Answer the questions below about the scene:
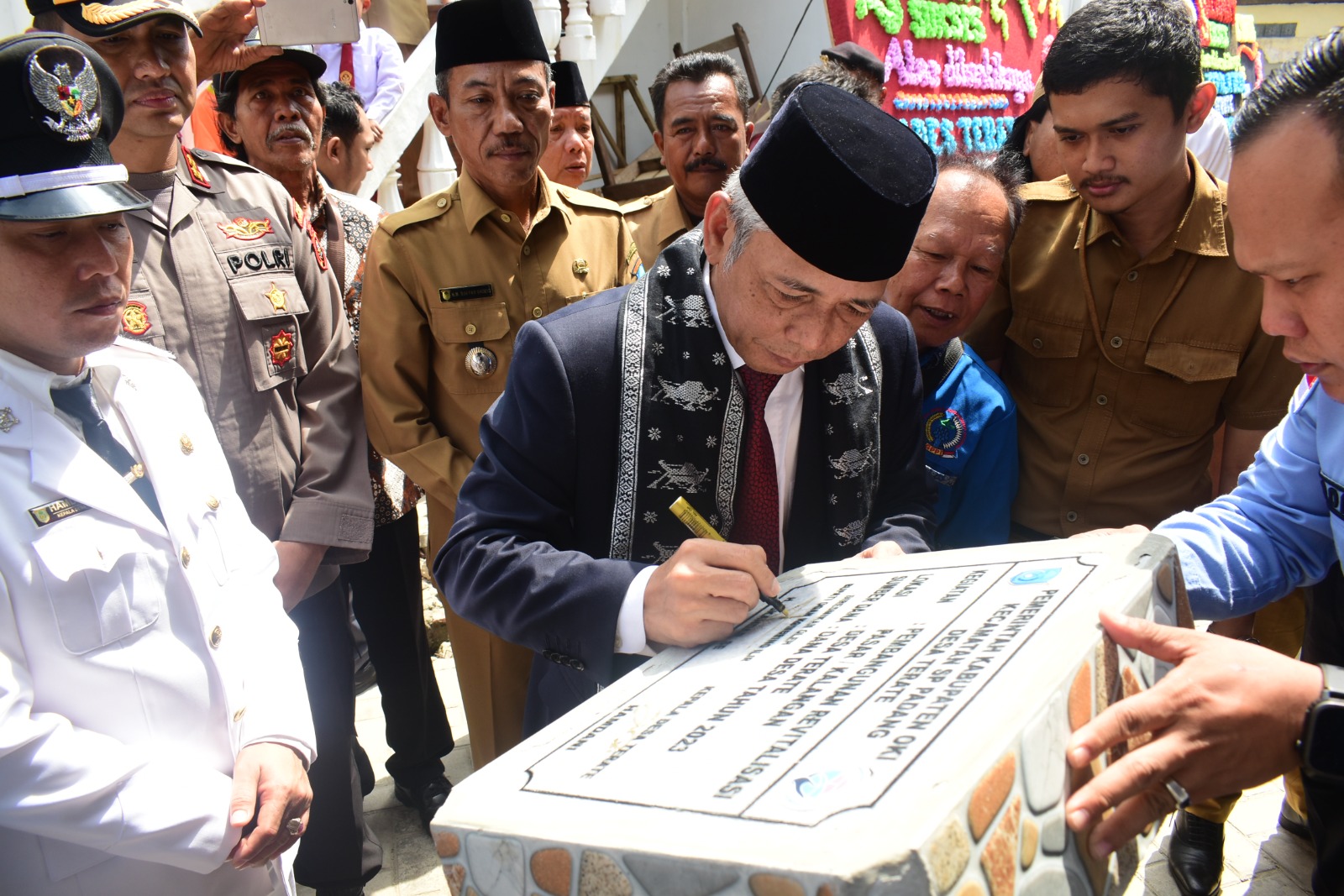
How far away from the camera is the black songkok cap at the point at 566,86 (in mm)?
4430

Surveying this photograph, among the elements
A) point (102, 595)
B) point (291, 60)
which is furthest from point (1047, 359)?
point (291, 60)

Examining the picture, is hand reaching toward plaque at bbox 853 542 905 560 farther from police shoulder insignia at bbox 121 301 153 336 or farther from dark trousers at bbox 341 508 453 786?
dark trousers at bbox 341 508 453 786

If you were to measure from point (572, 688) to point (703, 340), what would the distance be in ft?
2.14

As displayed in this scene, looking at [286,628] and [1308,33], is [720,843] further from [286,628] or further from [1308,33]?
[1308,33]

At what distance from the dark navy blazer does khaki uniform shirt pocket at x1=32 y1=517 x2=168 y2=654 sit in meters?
0.45

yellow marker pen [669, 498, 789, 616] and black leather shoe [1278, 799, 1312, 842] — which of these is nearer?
yellow marker pen [669, 498, 789, 616]

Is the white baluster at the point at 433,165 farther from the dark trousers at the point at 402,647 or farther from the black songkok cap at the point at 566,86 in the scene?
the dark trousers at the point at 402,647

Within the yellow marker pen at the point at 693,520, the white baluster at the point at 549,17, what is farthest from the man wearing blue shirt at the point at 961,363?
the white baluster at the point at 549,17

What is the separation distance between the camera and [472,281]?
283 centimetres

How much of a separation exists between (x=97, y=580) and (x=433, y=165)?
4.70 metres

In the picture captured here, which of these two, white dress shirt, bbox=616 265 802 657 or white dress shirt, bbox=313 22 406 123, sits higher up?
white dress shirt, bbox=313 22 406 123

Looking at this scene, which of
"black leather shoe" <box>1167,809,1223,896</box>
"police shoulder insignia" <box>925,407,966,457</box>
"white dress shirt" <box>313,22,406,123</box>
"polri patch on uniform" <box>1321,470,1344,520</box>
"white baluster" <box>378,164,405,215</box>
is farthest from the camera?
"white baluster" <box>378,164,405,215</box>

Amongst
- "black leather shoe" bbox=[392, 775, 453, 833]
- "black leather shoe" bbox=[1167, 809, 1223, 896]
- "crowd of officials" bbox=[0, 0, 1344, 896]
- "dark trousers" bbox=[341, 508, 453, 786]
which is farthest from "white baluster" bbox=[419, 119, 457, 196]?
"black leather shoe" bbox=[1167, 809, 1223, 896]

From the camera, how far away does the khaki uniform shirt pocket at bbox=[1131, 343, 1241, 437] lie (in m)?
2.30
